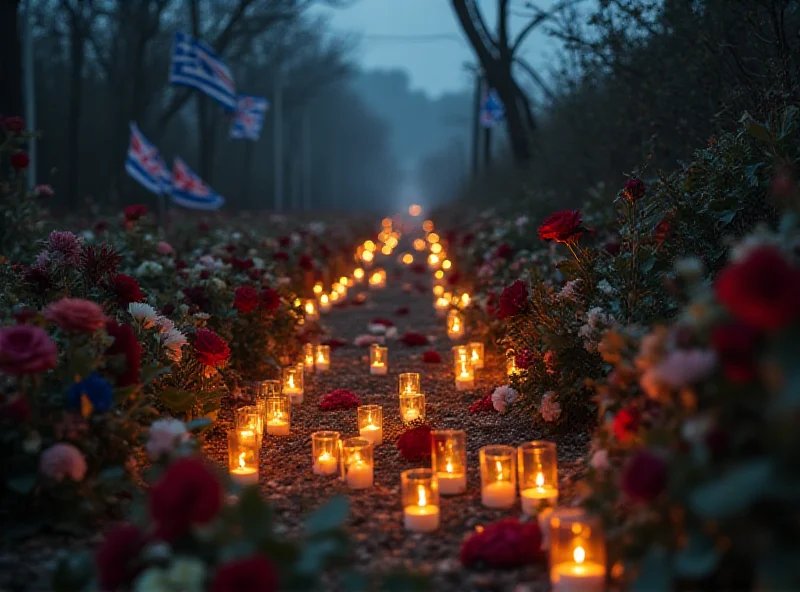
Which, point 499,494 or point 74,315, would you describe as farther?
point 499,494

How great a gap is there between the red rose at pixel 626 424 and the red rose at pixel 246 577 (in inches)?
55.3

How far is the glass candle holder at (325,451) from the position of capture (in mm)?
4496

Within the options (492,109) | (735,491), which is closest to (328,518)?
(735,491)

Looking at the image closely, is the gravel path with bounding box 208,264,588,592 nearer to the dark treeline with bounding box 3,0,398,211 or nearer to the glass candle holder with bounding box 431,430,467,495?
the glass candle holder with bounding box 431,430,467,495

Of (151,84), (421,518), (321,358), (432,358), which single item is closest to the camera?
(421,518)

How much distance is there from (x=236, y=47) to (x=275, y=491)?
28.4 metres

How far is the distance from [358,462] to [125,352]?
4.04 ft

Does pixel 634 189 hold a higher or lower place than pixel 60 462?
higher

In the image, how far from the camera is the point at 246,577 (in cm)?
207

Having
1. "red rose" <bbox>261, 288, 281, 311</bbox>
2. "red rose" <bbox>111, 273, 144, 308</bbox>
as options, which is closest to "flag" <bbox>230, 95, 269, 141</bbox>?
"red rose" <bbox>261, 288, 281, 311</bbox>

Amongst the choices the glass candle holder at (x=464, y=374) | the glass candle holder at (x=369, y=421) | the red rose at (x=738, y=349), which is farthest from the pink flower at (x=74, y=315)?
the glass candle holder at (x=464, y=374)

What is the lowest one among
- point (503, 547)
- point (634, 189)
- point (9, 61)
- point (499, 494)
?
point (503, 547)

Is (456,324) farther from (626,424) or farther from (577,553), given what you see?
(577,553)

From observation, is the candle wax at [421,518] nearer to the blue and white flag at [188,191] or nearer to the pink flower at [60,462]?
the pink flower at [60,462]
